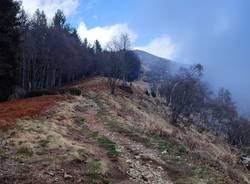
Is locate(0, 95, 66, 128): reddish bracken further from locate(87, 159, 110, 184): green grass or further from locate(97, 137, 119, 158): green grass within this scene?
locate(87, 159, 110, 184): green grass

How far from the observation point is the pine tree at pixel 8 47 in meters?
37.9

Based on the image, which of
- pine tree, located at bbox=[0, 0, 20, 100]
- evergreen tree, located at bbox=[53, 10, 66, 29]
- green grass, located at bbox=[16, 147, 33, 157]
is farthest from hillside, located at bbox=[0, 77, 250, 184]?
evergreen tree, located at bbox=[53, 10, 66, 29]

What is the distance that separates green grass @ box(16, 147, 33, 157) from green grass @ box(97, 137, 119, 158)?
4.15 m

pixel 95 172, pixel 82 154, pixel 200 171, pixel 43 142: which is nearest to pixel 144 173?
pixel 95 172

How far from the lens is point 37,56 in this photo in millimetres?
69500

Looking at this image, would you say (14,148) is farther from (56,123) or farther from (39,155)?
(56,123)

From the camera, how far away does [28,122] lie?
80.6ft

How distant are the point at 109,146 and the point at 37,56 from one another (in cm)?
5027

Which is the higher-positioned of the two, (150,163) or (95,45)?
(95,45)

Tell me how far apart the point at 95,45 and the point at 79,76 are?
44219 mm

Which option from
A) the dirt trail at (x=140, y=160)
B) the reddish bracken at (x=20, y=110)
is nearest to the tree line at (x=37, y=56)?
the reddish bracken at (x=20, y=110)

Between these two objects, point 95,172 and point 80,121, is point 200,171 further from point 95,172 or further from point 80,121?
point 80,121

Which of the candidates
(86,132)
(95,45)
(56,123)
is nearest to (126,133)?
(86,132)

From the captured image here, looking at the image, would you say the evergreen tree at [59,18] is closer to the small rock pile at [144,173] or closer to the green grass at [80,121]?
the green grass at [80,121]
